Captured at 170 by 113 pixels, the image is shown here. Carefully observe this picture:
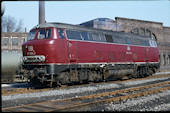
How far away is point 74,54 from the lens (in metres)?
12.1

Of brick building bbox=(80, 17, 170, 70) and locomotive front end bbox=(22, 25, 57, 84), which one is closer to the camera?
locomotive front end bbox=(22, 25, 57, 84)

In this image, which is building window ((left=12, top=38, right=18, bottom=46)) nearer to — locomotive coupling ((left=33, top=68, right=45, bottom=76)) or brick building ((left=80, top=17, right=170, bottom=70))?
brick building ((left=80, top=17, right=170, bottom=70))

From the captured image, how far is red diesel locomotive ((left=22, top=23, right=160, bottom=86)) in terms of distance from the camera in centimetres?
1109

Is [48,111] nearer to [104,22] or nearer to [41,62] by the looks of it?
[41,62]

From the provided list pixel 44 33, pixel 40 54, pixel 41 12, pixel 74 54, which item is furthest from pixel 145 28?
pixel 40 54

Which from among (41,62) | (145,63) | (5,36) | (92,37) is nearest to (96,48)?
(92,37)

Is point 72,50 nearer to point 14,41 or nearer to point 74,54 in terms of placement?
point 74,54

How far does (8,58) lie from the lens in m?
19.2

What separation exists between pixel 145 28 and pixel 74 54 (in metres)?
26.8

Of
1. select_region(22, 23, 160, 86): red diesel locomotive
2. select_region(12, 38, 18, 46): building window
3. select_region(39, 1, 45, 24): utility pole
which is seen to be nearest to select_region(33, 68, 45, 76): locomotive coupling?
select_region(22, 23, 160, 86): red diesel locomotive

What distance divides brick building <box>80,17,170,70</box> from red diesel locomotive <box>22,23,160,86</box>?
46.0 feet

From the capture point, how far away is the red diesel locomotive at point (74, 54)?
11.1 m

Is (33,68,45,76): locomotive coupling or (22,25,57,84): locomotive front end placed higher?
(22,25,57,84): locomotive front end

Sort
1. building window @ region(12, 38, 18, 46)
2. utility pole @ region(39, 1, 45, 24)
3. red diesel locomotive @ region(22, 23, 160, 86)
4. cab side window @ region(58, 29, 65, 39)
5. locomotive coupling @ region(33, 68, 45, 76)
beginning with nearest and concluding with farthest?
locomotive coupling @ region(33, 68, 45, 76) → red diesel locomotive @ region(22, 23, 160, 86) → cab side window @ region(58, 29, 65, 39) → utility pole @ region(39, 1, 45, 24) → building window @ region(12, 38, 18, 46)
